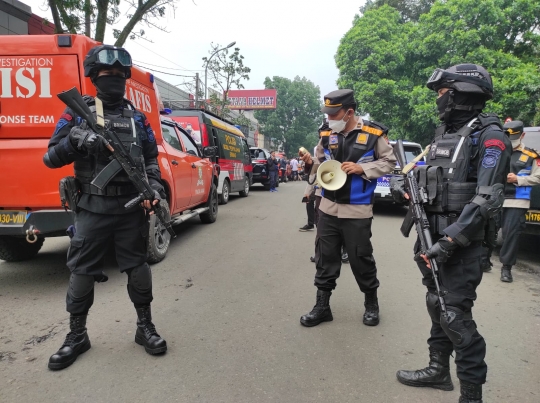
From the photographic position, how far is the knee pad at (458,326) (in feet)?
6.49

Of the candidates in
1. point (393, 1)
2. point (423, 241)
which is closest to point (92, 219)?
point (423, 241)

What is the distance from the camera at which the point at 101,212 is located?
254 cm

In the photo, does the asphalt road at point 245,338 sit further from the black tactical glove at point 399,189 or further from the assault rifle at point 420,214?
the black tactical glove at point 399,189

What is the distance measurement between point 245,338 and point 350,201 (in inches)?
53.8

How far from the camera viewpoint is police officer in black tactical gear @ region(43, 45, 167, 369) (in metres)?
2.46

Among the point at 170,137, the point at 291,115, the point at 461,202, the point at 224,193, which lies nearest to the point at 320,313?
the point at 461,202

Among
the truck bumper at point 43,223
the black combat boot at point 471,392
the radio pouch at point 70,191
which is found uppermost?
the radio pouch at point 70,191

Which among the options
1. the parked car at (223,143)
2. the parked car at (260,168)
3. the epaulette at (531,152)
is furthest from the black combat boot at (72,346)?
the parked car at (260,168)

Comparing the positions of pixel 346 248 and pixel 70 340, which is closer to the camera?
pixel 70 340

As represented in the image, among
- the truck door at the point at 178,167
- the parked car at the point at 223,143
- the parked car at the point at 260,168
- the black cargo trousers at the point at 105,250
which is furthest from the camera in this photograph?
the parked car at the point at 260,168

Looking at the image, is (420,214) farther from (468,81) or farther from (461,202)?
(468,81)

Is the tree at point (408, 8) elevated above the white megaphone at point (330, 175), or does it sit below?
above

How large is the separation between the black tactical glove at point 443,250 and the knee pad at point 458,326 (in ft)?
0.96

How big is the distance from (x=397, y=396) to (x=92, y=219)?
2245 mm
